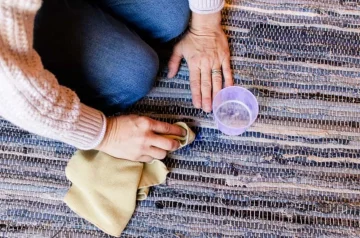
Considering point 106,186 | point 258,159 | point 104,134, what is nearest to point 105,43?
point 104,134

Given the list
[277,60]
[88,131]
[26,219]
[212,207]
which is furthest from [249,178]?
[26,219]

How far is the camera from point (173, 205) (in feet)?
3.13

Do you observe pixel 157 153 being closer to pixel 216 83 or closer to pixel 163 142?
pixel 163 142

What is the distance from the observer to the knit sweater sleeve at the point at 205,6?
0.90 m

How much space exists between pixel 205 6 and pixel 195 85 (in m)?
0.17

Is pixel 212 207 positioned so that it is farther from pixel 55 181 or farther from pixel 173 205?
pixel 55 181

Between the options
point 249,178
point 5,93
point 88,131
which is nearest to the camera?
point 5,93

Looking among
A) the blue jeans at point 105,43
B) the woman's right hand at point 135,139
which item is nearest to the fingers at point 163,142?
the woman's right hand at point 135,139

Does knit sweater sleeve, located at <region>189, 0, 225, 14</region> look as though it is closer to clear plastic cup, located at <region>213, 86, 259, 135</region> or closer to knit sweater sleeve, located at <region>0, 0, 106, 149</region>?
clear plastic cup, located at <region>213, 86, 259, 135</region>

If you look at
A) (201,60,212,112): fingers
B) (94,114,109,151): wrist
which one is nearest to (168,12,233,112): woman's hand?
(201,60,212,112): fingers

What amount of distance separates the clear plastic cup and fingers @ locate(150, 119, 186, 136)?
0.09 meters

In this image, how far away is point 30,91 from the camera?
24.6 inches

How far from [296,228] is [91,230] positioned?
446mm

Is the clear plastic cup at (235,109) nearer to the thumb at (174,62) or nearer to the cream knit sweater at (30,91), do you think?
the thumb at (174,62)
